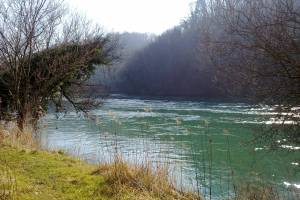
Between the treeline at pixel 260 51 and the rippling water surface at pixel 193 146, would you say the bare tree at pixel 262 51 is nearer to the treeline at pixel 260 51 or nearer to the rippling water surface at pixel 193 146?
the treeline at pixel 260 51

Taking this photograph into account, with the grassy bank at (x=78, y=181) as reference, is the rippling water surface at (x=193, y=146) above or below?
below

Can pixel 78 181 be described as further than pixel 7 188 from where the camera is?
Yes

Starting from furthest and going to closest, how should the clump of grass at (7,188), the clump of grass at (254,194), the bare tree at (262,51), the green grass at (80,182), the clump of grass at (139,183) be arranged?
1. the bare tree at (262,51)
2. the clump of grass at (254,194)
3. the clump of grass at (139,183)
4. the green grass at (80,182)
5. the clump of grass at (7,188)

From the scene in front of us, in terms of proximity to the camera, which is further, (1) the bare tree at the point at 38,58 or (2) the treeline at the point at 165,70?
(2) the treeline at the point at 165,70

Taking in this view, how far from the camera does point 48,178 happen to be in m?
6.54

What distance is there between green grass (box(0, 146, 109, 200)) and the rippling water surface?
33.1 inches

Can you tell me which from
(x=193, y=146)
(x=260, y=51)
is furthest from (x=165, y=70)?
(x=260, y=51)

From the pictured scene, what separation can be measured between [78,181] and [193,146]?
13.6 metres

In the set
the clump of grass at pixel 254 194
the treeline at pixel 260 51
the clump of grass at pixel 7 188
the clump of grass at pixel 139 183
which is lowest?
the clump of grass at pixel 254 194

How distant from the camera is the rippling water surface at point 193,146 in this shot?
9.28 m

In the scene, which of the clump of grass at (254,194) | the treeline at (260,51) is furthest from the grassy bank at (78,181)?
the treeline at (260,51)

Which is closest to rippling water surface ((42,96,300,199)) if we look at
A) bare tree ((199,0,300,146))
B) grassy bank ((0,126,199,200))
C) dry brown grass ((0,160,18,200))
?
grassy bank ((0,126,199,200))

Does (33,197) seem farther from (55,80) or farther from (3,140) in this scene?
(55,80)

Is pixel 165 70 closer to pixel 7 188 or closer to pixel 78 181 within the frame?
pixel 78 181
